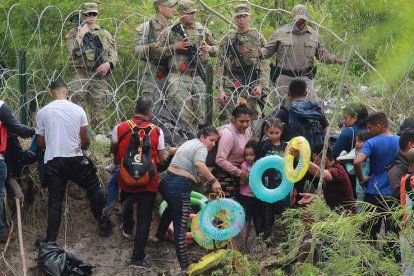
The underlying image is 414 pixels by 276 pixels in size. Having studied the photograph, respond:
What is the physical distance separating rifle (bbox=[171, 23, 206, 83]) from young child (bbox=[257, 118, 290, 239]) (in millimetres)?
1450

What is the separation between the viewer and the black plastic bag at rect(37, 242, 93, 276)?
10.5 meters

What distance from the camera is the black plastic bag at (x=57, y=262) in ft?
34.3

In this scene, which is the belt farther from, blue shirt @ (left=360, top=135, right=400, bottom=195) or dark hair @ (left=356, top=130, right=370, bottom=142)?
blue shirt @ (left=360, top=135, right=400, bottom=195)

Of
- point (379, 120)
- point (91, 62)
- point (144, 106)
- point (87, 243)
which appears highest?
point (379, 120)

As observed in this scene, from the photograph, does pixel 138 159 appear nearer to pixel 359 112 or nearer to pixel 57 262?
pixel 57 262

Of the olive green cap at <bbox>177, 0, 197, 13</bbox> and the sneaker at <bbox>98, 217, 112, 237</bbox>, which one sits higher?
the olive green cap at <bbox>177, 0, 197, 13</bbox>

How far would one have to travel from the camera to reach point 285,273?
1036cm

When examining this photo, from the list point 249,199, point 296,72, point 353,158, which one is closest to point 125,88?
point 296,72

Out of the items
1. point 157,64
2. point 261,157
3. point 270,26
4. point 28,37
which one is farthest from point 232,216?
point 270,26

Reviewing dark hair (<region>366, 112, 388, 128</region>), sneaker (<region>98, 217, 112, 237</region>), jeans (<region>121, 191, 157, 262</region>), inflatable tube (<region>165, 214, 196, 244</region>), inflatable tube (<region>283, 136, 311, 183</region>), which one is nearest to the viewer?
inflatable tube (<region>283, 136, 311, 183</region>)

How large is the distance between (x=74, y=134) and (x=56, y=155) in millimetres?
260

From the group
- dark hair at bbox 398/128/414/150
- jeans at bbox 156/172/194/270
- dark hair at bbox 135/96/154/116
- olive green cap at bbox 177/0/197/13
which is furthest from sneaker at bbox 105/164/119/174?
dark hair at bbox 398/128/414/150

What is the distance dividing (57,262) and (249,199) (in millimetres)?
1914

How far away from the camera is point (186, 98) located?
11.8 m
